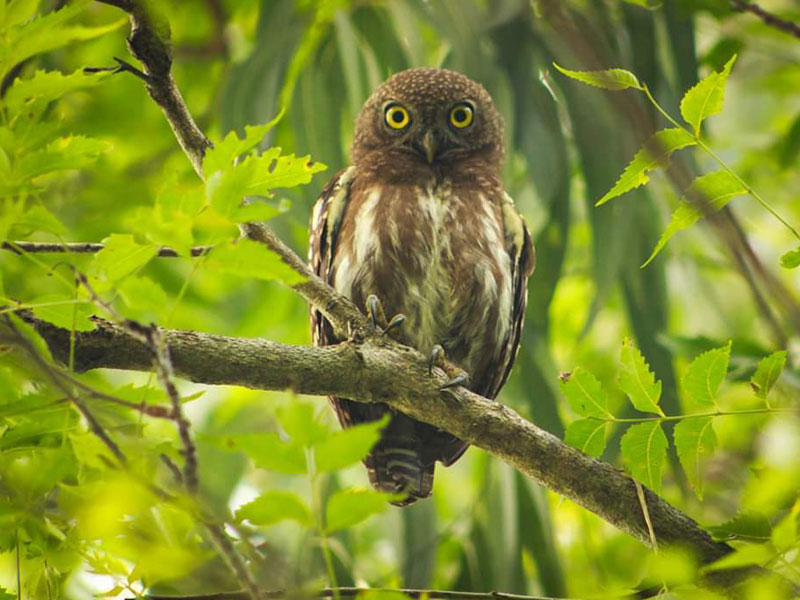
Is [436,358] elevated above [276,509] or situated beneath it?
situated beneath

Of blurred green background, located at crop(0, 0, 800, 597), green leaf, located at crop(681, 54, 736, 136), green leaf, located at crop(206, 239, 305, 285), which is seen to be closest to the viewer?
green leaf, located at crop(206, 239, 305, 285)

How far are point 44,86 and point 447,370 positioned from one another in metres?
1.20

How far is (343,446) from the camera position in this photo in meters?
1.06

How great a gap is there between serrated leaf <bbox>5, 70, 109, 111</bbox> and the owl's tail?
1.76 meters

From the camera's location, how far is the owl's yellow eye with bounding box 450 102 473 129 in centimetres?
340

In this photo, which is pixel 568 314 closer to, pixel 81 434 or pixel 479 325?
pixel 479 325

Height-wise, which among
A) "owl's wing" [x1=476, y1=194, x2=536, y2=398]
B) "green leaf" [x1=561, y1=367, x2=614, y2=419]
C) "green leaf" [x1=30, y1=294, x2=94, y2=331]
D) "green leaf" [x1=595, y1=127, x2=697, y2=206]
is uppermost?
"green leaf" [x1=595, y1=127, x2=697, y2=206]

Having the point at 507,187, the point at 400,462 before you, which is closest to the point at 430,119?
the point at 507,187

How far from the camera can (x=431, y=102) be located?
11.1ft

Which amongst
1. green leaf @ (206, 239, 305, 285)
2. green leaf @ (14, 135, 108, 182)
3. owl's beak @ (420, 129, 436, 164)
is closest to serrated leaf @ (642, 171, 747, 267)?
green leaf @ (206, 239, 305, 285)

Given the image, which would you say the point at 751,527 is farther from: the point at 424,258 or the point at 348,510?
the point at 424,258

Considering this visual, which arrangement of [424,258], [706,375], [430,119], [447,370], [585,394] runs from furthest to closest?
[430,119] < [424,258] < [447,370] < [585,394] < [706,375]

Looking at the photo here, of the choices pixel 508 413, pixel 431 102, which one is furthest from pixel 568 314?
pixel 508 413

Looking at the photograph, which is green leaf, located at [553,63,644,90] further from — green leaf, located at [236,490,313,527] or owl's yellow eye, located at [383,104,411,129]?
owl's yellow eye, located at [383,104,411,129]
